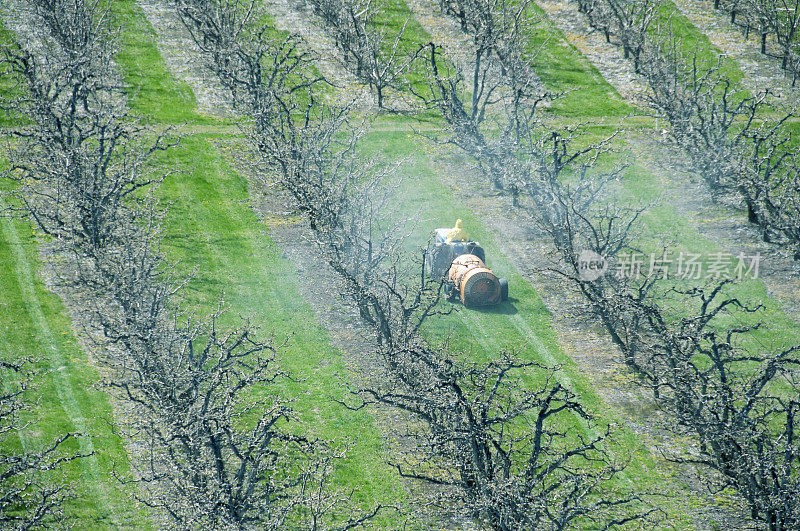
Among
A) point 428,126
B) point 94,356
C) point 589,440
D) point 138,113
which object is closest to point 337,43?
point 428,126

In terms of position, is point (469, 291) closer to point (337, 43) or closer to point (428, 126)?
point (428, 126)

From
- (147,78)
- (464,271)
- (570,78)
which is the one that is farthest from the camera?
(570,78)

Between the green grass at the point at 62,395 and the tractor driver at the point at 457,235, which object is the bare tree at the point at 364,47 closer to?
the tractor driver at the point at 457,235

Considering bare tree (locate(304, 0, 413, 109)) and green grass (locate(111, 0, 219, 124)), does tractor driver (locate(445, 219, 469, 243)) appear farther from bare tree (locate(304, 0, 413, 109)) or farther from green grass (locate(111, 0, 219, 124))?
green grass (locate(111, 0, 219, 124))

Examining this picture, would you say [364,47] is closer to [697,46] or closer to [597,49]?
[597,49]

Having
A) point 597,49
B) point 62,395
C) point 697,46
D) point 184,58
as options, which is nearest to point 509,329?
point 62,395
